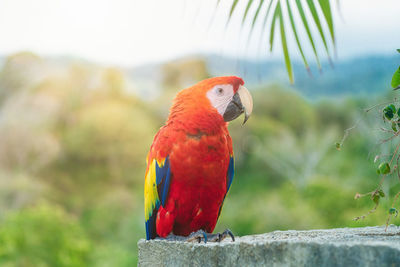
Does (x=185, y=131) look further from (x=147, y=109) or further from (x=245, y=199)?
(x=147, y=109)

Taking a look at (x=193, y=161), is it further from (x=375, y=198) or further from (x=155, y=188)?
(x=375, y=198)

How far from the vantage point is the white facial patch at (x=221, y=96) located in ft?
4.83

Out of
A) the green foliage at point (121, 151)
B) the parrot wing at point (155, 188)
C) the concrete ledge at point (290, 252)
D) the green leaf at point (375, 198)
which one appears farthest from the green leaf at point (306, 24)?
the green foliage at point (121, 151)

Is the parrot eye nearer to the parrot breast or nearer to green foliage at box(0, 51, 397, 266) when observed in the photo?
the parrot breast

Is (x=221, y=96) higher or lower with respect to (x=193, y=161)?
higher

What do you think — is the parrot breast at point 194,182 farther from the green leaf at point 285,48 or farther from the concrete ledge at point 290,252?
the green leaf at point 285,48

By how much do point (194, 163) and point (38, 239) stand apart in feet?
22.6

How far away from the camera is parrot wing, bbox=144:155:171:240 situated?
1.42 metres

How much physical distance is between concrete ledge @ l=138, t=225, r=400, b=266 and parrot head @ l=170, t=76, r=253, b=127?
0.44 metres

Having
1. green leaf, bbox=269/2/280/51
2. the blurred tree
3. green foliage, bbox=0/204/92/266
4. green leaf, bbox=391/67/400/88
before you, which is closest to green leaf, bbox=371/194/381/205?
green leaf, bbox=391/67/400/88

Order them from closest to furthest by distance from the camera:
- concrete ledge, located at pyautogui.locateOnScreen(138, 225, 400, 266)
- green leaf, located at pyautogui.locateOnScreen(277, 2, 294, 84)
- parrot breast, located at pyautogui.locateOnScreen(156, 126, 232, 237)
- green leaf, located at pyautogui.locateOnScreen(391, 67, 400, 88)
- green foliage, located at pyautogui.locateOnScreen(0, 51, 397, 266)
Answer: concrete ledge, located at pyautogui.locateOnScreen(138, 225, 400, 266), green leaf, located at pyautogui.locateOnScreen(391, 67, 400, 88), green leaf, located at pyautogui.locateOnScreen(277, 2, 294, 84), parrot breast, located at pyautogui.locateOnScreen(156, 126, 232, 237), green foliage, located at pyautogui.locateOnScreen(0, 51, 397, 266)

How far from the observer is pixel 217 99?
1.48 metres

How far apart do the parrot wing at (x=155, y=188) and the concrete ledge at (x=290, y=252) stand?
21cm

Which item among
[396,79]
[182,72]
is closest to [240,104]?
[396,79]
